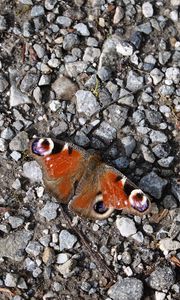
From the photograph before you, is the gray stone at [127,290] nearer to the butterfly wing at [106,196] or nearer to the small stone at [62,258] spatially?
the small stone at [62,258]

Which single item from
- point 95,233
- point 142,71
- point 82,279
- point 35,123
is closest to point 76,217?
point 95,233

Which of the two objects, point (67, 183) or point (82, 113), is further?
point (82, 113)

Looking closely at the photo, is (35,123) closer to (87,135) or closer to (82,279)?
(87,135)

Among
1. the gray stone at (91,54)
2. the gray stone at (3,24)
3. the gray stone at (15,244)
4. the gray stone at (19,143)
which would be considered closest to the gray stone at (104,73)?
the gray stone at (91,54)

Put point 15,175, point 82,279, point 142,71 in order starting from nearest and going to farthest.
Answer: point 82,279
point 15,175
point 142,71

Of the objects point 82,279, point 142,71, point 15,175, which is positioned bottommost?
point 82,279

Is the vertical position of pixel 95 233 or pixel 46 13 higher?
pixel 46 13

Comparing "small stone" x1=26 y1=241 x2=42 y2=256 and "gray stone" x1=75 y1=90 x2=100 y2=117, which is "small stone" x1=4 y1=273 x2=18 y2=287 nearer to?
"small stone" x1=26 y1=241 x2=42 y2=256
